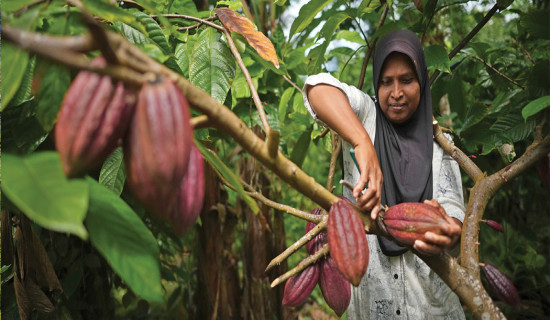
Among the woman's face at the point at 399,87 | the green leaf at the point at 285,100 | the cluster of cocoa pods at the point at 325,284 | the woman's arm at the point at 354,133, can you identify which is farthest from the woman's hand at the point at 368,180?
the green leaf at the point at 285,100

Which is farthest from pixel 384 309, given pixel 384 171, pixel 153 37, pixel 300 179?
pixel 153 37

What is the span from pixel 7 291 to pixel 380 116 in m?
1.18

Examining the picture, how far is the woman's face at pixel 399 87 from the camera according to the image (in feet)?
4.00

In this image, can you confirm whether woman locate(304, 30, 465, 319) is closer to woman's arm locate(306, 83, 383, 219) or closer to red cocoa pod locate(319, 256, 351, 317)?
woman's arm locate(306, 83, 383, 219)

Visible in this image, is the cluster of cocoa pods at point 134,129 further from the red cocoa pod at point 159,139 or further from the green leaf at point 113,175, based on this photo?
the green leaf at point 113,175

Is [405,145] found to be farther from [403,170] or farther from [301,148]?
[301,148]

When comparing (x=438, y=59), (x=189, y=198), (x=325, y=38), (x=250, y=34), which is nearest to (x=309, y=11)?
(x=325, y=38)

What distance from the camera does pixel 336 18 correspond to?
1.30m

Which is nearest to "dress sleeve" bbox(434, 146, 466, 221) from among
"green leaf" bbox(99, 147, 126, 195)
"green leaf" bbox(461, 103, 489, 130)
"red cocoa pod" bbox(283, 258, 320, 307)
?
"green leaf" bbox(461, 103, 489, 130)

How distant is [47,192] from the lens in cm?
35

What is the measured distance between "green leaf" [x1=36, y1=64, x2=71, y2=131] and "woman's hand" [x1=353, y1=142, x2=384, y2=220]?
1.47 feet

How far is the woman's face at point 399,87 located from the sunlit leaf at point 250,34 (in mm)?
531

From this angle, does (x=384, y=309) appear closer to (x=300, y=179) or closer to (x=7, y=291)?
(x=300, y=179)

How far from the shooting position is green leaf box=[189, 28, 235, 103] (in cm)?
89
